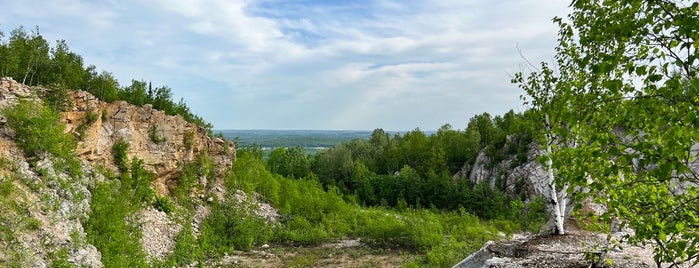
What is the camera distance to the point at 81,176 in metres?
18.0

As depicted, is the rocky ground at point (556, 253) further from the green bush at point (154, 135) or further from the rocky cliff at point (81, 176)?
the green bush at point (154, 135)

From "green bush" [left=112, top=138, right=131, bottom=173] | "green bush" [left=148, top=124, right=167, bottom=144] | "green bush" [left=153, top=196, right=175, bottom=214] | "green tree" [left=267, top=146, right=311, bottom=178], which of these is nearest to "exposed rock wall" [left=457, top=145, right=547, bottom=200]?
"green tree" [left=267, top=146, right=311, bottom=178]

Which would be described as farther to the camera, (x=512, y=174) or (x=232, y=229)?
(x=512, y=174)

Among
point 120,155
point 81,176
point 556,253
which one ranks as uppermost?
point 120,155

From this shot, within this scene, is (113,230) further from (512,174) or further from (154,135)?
(512,174)

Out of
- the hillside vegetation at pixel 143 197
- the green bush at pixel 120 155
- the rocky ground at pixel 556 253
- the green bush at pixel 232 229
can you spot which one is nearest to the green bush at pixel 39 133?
the hillside vegetation at pixel 143 197

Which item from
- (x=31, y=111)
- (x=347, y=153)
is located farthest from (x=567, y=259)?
(x=347, y=153)

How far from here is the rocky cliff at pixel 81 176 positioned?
42.0ft

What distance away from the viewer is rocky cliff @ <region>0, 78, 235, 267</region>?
42.0ft

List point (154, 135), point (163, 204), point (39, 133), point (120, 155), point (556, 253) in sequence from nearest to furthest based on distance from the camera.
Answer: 1. point (556, 253)
2. point (39, 133)
3. point (120, 155)
4. point (163, 204)
5. point (154, 135)

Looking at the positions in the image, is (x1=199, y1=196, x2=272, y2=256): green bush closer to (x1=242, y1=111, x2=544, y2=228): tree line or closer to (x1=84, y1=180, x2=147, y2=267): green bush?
(x1=84, y1=180, x2=147, y2=267): green bush

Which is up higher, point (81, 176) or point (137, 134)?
point (137, 134)

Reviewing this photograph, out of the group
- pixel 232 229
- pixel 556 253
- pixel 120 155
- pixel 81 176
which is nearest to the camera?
pixel 556 253

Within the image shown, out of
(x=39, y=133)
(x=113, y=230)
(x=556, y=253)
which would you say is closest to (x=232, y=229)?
(x=113, y=230)
